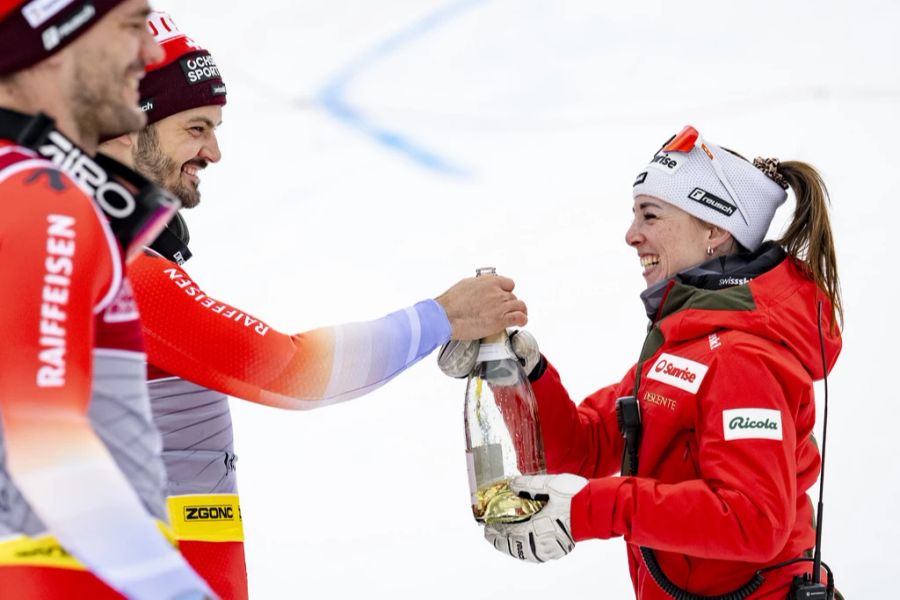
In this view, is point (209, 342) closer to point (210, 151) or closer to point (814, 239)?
point (210, 151)

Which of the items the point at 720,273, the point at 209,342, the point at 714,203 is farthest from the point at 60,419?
the point at 714,203

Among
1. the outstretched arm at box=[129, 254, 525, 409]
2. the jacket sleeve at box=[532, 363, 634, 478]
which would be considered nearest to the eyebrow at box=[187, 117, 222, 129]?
the outstretched arm at box=[129, 254, 525, 409]

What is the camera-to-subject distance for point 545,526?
7.33 ft

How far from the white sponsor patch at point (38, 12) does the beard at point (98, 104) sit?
0.20 feet

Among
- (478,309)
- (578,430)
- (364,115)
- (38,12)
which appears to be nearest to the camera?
(38,12)

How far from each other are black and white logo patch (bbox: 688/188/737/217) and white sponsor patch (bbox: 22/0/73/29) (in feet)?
5.25

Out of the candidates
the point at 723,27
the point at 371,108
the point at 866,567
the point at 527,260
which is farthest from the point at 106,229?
the point at 723,27

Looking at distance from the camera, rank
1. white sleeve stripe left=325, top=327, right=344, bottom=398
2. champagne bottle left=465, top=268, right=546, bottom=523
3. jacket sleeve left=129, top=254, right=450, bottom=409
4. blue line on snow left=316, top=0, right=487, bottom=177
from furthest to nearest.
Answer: blue line on snow left=316, top=0, right=487, bottom=177, champagne bottle left=465, top=268, right=546, bottom=523, white sleeve stripe left=325, top=327, right=344, bottom=398, jacket sleeve left=129, top=254, right=450, bottom=409

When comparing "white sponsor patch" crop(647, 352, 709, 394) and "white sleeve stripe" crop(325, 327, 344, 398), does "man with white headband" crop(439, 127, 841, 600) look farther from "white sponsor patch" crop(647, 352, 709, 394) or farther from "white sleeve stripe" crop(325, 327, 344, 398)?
"white sleeve stripe" crop(325, 327, 344, 398)

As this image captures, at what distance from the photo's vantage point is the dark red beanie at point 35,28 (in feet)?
4.15

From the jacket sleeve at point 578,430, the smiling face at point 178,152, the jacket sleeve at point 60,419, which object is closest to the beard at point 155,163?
the smiling face at point 178,152

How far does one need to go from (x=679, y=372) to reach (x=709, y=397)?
100mm

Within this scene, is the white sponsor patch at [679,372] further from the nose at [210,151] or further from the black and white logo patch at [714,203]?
the nose at [210,151]

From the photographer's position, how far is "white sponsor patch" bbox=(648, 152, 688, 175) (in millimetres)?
2584
